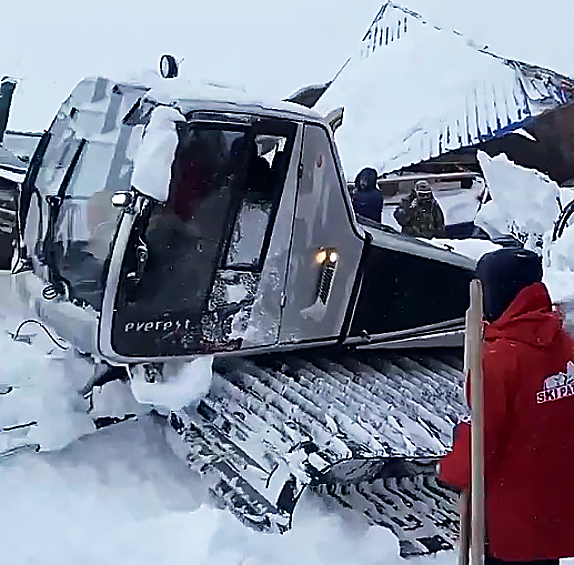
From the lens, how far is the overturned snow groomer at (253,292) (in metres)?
2.40

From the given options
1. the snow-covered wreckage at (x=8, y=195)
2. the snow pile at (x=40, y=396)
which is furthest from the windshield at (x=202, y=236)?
the snow-covered wreckage at (x=8, y=195)

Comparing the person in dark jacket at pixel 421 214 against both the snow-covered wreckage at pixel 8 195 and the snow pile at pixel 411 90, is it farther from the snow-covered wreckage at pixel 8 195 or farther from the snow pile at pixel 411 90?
the snow-covered wreckage at pixel 8 195

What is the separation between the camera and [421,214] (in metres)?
2.50

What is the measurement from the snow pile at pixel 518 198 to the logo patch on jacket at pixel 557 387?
0.89 m

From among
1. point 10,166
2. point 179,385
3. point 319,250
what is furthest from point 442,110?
point 10,166

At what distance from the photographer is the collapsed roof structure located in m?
2.50

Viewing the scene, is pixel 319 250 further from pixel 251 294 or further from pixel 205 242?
pixel 205 242

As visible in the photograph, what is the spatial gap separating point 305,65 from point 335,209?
1.35ft

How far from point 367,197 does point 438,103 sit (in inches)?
12.9

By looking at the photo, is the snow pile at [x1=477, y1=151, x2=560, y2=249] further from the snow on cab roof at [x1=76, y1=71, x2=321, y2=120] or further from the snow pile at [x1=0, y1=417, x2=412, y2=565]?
the snow pile at [x1=0, y1=417, x2=412, y2=565]

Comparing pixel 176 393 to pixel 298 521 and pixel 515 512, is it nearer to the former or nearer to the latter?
pixel 298 521

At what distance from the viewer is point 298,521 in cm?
246

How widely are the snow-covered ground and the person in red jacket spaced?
2.17 ft

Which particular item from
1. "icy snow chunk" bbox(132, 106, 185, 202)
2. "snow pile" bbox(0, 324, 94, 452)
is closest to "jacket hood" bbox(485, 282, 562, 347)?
"icy snow chunk" bbox(132, 106, 185, 202)
